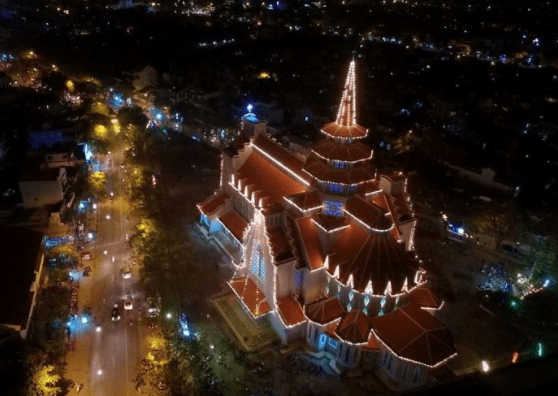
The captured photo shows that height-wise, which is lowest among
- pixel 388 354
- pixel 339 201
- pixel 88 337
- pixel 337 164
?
pixel 88 337

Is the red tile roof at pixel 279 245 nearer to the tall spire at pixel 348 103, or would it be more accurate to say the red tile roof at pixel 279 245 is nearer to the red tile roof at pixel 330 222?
the red tile roof at pixel 330 222

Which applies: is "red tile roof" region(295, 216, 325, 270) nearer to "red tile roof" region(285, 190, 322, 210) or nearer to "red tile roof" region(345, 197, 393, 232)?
"red tile roof" region(285, 190, 322, 210)

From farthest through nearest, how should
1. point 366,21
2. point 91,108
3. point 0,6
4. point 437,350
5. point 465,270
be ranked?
point 366,21 < point 0,6 < point 91,108 < point 465,270 < point 437,350

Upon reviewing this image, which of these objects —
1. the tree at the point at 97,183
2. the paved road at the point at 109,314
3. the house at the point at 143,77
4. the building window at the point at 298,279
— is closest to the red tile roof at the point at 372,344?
the building window at the point at 298,279

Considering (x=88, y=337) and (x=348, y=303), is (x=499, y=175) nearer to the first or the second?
(x=348, y=303)

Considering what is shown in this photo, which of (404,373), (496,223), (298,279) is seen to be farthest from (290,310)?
(496,223)

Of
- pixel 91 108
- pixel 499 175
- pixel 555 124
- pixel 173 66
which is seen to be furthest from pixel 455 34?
pixel 91 108
